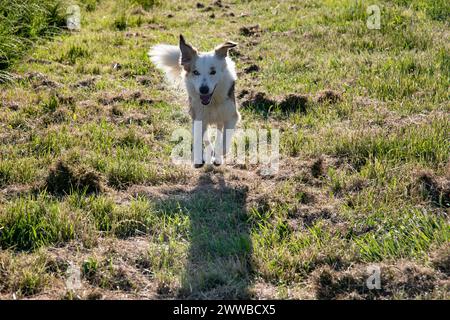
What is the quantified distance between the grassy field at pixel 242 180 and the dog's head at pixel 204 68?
773mm

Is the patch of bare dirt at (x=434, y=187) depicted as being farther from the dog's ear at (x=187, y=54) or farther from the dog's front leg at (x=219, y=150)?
the dog's ear at (x=187, y=54)

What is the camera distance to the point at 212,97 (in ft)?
20.0

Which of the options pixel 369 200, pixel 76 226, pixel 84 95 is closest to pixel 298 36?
pixel 84 95

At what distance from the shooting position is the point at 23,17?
383 inches

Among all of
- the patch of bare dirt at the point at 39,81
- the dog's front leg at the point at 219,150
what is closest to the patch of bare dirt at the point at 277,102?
the dog's front leg at the point at 219,150

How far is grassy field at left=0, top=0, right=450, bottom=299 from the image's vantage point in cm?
396

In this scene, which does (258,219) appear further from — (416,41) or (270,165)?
(416,41)

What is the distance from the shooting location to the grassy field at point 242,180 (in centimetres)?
396

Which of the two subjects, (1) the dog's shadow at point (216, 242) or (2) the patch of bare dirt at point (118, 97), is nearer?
(1) the dog's shadow at point (216, 242)

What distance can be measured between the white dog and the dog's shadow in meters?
0.47

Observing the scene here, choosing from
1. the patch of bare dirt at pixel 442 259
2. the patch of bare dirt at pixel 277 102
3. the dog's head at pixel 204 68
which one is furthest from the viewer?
the patch of bare dirt at pixel 277 102

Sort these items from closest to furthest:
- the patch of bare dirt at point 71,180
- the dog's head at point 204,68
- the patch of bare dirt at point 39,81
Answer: the patch of bare dirt at point 71,180
the dog's head at point 204,68
the patch of bare dirt at point 39,81

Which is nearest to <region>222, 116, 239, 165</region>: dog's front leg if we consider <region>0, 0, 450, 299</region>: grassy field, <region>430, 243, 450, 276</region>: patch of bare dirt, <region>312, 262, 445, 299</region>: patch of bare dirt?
<region>0, 0, 450, 299</region>: grassy field

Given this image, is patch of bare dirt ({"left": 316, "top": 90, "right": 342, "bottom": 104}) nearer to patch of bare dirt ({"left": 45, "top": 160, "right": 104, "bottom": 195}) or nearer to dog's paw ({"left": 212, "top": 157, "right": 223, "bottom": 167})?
dog's paw ({"left": 212, "top": 157, "right": 223, "bottom": 167})
